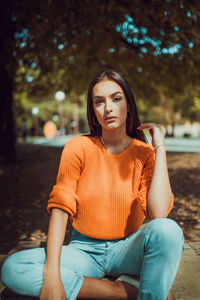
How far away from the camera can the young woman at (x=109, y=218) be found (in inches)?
68.2

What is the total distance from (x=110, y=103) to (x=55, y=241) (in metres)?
1.02

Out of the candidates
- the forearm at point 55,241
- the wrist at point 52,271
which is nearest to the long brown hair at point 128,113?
the forearm at point 55,241

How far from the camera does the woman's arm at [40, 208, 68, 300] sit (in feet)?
5.66

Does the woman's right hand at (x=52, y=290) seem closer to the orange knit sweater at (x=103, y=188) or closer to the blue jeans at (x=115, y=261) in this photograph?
the blue jeans at (x=115, y=261)

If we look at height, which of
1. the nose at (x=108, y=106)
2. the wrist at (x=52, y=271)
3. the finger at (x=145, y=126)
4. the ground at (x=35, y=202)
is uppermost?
the nose at (x=108, y=106)

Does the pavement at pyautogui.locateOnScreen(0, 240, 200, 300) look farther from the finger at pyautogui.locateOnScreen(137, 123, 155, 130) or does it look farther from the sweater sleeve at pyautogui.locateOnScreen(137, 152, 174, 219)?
the finger at pyautogui.locateOnScreen(137, 123, 155, 130)

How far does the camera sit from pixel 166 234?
1.69 meters

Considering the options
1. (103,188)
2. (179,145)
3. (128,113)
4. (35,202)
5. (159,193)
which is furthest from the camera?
(179,145)

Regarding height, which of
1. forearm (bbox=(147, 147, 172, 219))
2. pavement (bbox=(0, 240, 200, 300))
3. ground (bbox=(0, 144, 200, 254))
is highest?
forearm (bbox=(147, 147, 172, 219))

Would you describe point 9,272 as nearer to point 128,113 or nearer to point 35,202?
point 128,113

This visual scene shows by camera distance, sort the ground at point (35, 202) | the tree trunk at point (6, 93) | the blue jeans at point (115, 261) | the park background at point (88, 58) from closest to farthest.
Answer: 1. the blue jeans at point (115, 261)
2. the ground at point (35, 202)
3. the park background at point (88, 58)
4. the tree trunk at point (6, 93)

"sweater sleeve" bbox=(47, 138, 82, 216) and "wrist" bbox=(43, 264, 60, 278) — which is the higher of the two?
"sweater sleeve" bbox=(47, 138, 82, 216)

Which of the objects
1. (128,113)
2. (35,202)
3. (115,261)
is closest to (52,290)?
(115,261)

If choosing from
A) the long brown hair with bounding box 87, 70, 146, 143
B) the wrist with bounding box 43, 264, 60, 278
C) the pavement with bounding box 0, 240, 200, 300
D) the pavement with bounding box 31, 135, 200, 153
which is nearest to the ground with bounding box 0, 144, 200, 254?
the pavement with bounding box 0, 240, 200, 300
